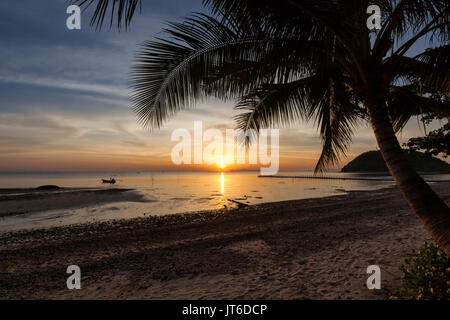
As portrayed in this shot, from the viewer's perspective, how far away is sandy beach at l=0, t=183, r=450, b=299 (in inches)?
168

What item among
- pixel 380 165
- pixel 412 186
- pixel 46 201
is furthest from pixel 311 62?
pixel 380 165

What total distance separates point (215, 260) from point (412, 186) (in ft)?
14.8

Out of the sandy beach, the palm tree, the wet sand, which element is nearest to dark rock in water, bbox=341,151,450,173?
the wet sand

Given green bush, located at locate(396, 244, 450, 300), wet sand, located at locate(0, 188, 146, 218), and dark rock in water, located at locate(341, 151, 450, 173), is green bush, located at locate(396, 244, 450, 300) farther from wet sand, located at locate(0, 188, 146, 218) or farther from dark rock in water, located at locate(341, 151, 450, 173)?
dark rock in water, located at locate(341, 151, 450, 173)

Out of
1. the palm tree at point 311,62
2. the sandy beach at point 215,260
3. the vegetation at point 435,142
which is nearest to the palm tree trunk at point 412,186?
the palm tree at point 311,62

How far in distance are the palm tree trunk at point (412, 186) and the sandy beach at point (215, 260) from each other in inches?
69.0

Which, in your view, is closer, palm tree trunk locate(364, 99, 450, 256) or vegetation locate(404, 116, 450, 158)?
palm tree trunk locate(364, 99, 450, 256)

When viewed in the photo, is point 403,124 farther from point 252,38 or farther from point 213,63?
point 213,63

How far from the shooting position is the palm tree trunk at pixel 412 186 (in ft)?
8.61

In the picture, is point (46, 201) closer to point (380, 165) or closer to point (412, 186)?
point (412, 186)

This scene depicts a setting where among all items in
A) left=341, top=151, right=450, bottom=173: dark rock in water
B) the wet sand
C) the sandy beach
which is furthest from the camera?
left=341, top=151, right=450, bottom=173: dark rock in water

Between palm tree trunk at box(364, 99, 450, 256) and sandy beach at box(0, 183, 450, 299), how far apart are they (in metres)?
1.75
